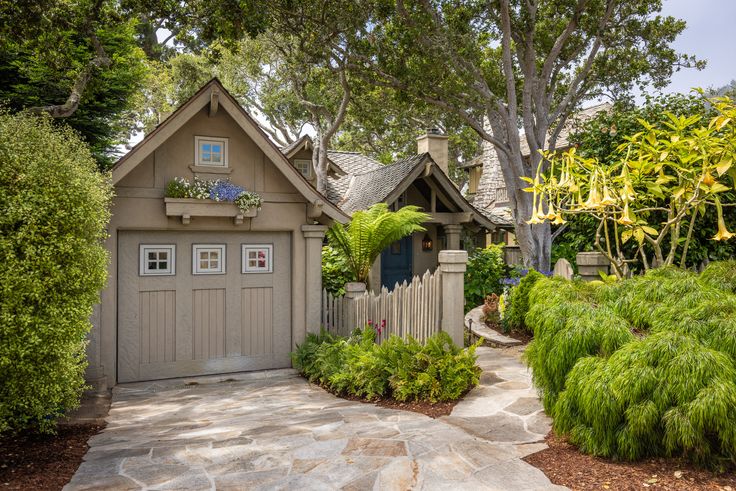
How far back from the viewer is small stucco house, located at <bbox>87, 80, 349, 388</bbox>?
7684 mm

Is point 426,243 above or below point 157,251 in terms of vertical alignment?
above

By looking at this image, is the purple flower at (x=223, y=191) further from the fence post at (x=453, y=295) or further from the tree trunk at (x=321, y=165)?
the tree trunk at (x=321, y=165)

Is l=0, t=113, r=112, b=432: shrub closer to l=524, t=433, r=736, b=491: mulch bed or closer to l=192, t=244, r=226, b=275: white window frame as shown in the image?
l=192, t=244, r=226, b=275: white window frame

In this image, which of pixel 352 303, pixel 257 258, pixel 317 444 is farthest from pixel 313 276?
pixel 317 444

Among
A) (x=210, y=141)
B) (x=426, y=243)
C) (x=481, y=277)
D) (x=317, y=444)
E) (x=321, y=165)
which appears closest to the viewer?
(x=317, y=444)

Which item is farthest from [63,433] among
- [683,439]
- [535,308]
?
[683,439]

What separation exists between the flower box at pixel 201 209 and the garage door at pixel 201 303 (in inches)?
18.2

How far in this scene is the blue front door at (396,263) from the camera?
47.1 feet

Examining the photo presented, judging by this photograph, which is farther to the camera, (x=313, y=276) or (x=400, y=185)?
(x=400, y=185)

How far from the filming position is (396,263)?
14.6 meters

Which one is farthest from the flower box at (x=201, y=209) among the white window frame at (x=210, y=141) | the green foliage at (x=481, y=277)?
the green foliage at (x=481, y=277)

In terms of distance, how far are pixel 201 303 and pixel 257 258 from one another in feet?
3.63

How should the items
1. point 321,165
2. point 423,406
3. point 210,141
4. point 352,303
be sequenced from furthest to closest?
point 321,165
point 352,303
point 210,141
point 423,406

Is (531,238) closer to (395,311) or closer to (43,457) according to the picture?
(395,311)
